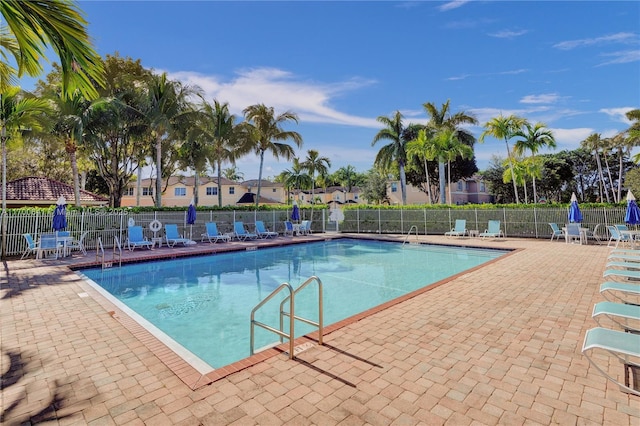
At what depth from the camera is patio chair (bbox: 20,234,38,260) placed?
11.2 m

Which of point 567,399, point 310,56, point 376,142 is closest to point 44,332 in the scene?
point 567,399

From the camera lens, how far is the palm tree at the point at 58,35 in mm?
3048

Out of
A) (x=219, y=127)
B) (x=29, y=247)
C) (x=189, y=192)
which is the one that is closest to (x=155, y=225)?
(x=29, y=247)

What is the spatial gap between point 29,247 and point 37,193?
13.6m

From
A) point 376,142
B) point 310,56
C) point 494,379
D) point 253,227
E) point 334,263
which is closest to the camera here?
point 494,379

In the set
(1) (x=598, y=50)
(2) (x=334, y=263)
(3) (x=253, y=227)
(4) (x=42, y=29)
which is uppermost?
(1) (x=598, y=50)

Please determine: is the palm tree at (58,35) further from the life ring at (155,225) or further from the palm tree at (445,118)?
the palm tree at (445,118)

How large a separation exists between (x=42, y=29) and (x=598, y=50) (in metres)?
17.9

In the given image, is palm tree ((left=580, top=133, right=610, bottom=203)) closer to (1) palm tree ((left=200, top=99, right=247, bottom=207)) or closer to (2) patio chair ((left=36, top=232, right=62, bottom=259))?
(1) palm tree ((left=200, top=99, right=247, bottom=207))

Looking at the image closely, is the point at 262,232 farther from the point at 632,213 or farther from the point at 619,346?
the point at 619,346

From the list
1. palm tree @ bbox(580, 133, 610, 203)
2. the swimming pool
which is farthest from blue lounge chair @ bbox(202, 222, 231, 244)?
palm tree @ bbox(580, 133, 610, 203)

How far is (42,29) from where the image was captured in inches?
127

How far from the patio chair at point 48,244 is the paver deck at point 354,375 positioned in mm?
7059

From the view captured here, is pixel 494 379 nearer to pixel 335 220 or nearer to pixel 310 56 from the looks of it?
pixel 310 56
